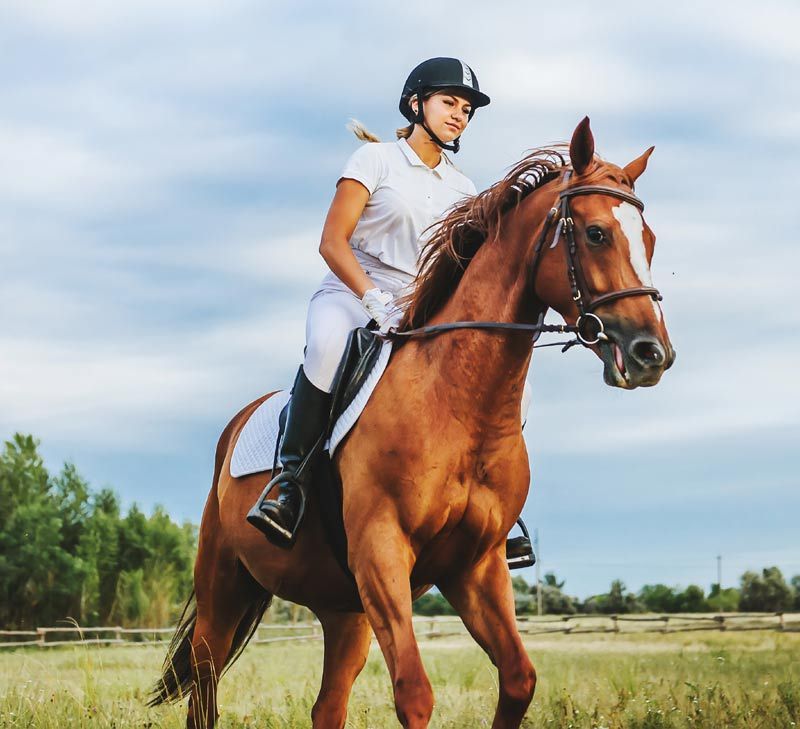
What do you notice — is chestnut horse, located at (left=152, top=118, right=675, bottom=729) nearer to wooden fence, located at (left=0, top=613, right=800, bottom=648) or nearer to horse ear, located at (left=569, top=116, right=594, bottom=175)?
horse ear, located at (left=569, top=116, right=594, bottom=175)

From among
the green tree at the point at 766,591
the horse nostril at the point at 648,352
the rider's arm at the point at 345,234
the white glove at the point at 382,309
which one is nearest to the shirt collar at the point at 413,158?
the rider's arm at the point at 345,234

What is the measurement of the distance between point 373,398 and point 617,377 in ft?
4.90

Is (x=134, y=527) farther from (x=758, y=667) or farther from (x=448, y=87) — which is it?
(x=448, y=87)

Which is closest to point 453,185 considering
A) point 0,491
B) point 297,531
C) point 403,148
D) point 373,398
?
point 403,148

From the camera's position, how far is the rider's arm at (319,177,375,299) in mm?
6004

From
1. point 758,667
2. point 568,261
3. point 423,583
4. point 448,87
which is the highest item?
point 448,87

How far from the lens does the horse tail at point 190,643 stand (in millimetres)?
7836

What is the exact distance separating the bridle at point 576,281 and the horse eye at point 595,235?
81mm

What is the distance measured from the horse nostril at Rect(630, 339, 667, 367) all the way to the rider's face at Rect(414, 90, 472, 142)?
2405mm

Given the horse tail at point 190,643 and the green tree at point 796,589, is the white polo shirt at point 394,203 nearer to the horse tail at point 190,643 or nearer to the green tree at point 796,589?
the horse tail at point 190,643

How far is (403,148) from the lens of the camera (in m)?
6.52

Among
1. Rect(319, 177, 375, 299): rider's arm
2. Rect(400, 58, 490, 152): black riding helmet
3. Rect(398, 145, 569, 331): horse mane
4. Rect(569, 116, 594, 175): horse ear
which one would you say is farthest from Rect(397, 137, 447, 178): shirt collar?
Rect(569, 116, 594, 175): horse ear

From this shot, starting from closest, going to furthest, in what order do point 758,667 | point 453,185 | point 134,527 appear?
point 453,185 → point 758,667 → point 134,527

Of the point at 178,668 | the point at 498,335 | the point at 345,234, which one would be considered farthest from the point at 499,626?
the point at 178,668
